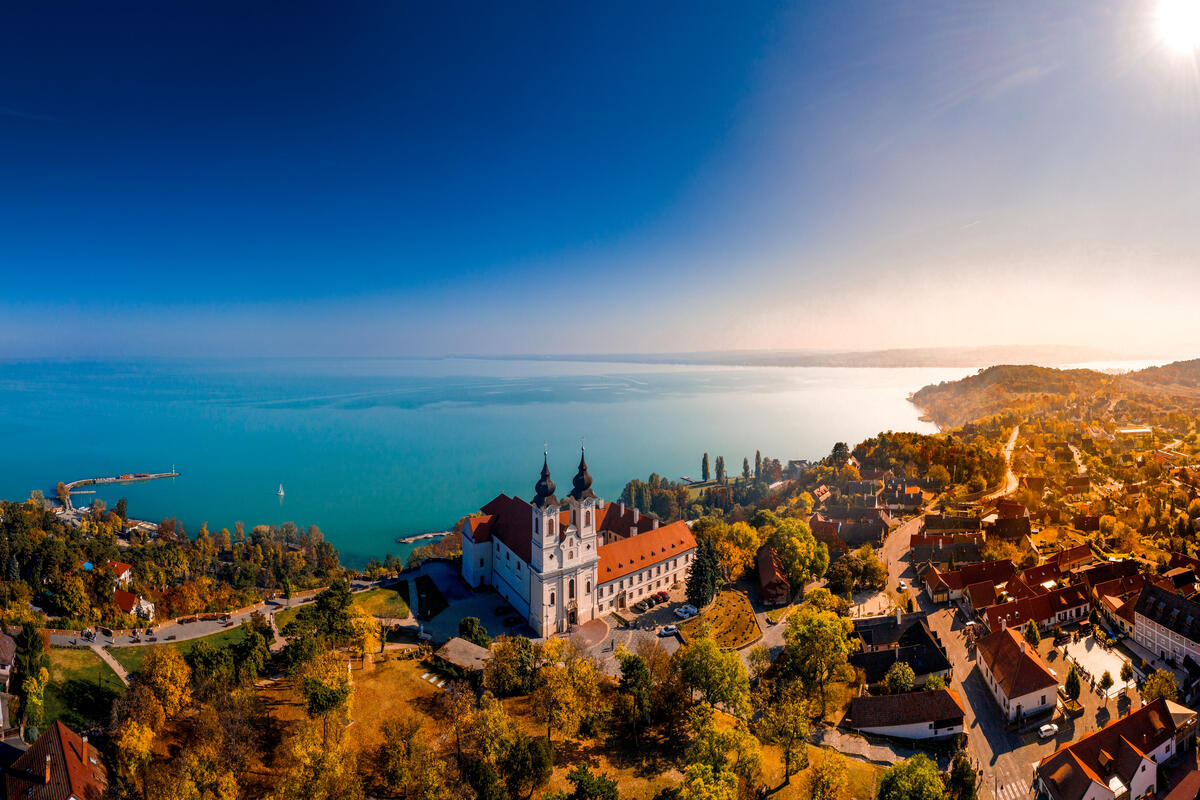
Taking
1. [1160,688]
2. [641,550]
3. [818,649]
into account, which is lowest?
[1160,688]

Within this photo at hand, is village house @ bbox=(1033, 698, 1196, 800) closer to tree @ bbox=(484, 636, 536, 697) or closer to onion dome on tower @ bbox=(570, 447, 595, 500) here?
tree @ bbox=(484, 636, 536, 697)

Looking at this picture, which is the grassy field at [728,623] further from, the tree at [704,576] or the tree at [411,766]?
the tree at [411,766]

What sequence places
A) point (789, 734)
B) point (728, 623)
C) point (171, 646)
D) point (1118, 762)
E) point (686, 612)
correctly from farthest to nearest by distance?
point (686, 612)
point (728, 623)
point (171, 646)
point (789, 734)
point (1118, 762)

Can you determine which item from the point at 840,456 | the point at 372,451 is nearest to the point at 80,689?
the point at 840,456

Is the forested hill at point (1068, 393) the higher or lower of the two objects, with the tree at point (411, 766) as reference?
higher

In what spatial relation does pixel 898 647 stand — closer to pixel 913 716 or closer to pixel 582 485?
pixel 913 716

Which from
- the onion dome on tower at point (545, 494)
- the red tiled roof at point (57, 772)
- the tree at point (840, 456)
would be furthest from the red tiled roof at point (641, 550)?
the tree at point (840, 456)

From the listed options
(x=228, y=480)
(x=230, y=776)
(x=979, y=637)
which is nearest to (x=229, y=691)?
(x=230, y=776)
